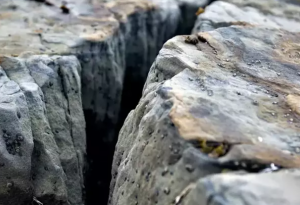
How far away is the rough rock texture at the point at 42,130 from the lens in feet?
7.86

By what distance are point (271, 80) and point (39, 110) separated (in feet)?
4.22

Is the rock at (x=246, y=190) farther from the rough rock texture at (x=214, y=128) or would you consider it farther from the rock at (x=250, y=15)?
the rock at (x=250, y=15)

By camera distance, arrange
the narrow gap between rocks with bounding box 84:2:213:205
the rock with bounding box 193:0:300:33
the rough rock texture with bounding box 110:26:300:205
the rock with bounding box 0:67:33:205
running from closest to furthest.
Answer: the rough rock texture with bounding box 110:26:300:205
the rock with bounding box 0:67:33:205
the narrow gap between rocks with bounding box 84:2:213:205
the rock with bounding box 193:0:300:33

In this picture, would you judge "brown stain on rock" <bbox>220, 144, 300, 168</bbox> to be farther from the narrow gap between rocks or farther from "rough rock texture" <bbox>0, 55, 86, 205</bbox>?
the narrow gap between rocks

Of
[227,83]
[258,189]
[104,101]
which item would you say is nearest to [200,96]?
[227,83]

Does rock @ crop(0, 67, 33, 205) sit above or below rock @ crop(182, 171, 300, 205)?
below

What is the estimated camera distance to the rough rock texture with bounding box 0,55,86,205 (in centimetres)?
239

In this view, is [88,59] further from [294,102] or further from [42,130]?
[294,102]

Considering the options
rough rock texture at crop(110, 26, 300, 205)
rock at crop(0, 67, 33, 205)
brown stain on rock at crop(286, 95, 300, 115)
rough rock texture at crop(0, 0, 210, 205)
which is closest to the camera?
rough rock texture at crop(110, 26, 300, 205)

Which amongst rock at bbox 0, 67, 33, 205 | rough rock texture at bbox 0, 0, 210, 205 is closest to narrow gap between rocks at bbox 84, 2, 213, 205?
rough rock texture at bbox 0, 0, 210, 205

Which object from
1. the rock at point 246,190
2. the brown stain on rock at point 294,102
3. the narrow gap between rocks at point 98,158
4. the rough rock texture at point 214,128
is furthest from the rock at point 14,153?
→ the brown stain on rock at point 294,102

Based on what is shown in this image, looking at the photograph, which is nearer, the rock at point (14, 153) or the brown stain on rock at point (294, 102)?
the brown stain on rock at point (294, 102)

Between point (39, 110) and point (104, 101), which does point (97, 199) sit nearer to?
point (104, 101)

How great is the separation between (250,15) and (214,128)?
2480 millimetres
